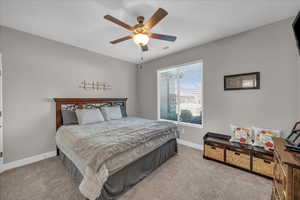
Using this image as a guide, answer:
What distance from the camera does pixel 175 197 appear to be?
5.51ft

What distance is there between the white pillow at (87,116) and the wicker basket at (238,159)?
9.89 ft

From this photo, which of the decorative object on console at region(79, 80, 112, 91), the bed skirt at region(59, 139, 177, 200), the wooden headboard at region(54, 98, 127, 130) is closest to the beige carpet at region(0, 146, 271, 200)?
the bed skirt at region(59, 139, 177, 200)

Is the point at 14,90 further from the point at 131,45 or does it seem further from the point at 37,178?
the point at 131,45

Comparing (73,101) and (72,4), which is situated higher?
(72,4)

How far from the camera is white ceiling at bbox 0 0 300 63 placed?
1.76m

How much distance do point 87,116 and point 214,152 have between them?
3.02 m

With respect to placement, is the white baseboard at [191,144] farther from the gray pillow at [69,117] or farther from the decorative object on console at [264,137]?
the gray pillow at [69,117]

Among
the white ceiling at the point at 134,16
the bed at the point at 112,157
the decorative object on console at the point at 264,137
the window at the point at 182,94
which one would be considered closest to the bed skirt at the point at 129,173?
the bed at the point at 112,157

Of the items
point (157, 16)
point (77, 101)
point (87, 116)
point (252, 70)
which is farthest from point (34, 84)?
point (252, 70)

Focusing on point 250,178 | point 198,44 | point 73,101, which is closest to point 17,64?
point 73,101

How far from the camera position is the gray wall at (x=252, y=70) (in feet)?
6.95

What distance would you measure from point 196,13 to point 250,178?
115 inches

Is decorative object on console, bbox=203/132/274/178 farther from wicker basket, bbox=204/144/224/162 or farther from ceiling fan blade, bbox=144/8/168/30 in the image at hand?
ceiling fan blade, bbox=144/8/168/30

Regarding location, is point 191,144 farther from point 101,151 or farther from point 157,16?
point 157,16
